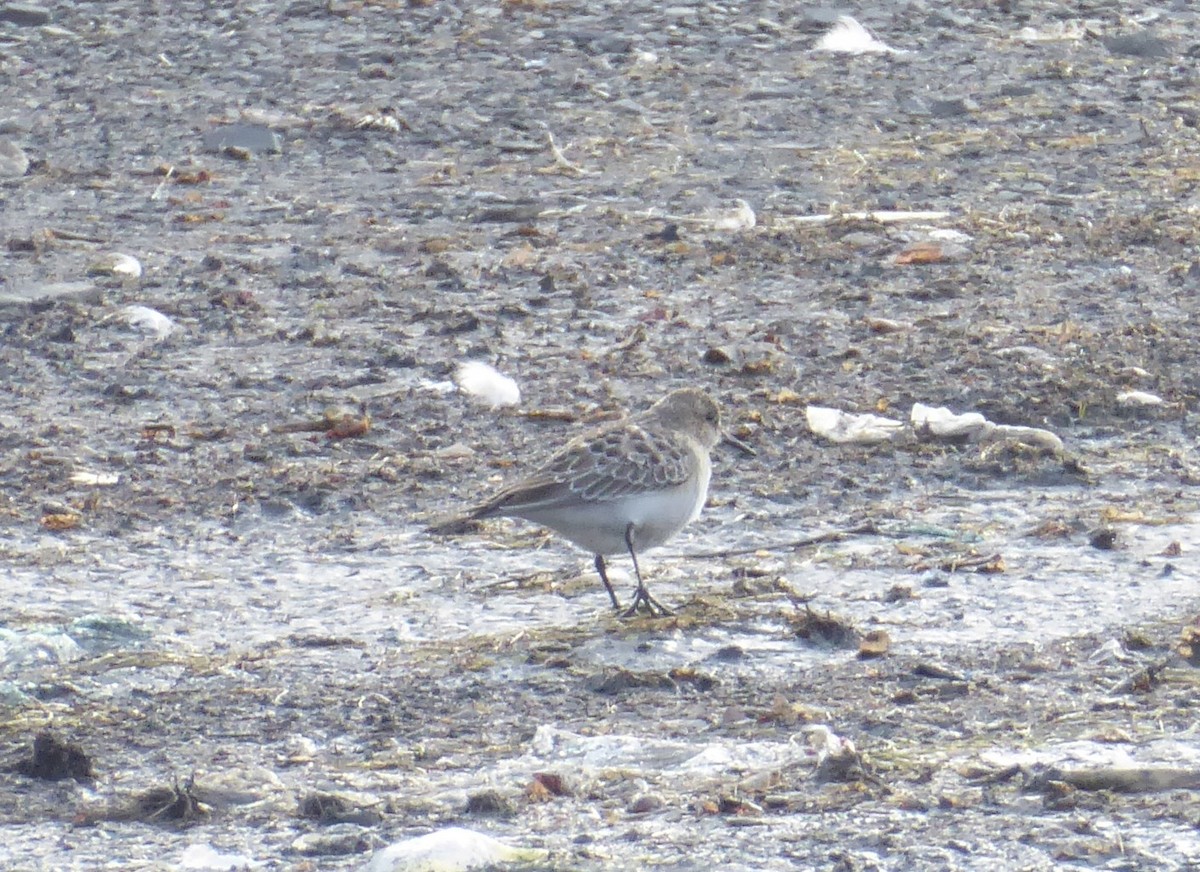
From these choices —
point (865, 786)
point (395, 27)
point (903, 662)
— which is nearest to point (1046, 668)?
point (903, 662)

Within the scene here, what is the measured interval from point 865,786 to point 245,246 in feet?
18.5

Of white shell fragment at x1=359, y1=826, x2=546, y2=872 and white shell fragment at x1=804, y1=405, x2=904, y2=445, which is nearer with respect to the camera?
white shell fragment at x1=359, y1=826, x2=546, y2=872

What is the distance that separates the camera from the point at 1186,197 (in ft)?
32.3

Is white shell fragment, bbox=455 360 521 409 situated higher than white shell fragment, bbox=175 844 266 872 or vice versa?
white shell fragment, bbox=175 844 266 872

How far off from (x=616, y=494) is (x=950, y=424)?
69.1 inches

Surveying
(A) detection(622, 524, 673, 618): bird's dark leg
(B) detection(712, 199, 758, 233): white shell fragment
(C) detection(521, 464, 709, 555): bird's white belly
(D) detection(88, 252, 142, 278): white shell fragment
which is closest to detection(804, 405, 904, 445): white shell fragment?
(C) detection(521, 464, 709, 555): bird's white belly

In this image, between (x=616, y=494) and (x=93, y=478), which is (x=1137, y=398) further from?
(x=93, y=478)

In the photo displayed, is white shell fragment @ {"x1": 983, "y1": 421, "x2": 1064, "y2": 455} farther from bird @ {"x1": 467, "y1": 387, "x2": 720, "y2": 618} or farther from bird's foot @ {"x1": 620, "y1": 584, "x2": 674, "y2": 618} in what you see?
bird's foot @ {"x1": 620, "y1": 584, "x2": 674, "y2": 618}

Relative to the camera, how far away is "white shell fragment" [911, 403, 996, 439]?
7.22m

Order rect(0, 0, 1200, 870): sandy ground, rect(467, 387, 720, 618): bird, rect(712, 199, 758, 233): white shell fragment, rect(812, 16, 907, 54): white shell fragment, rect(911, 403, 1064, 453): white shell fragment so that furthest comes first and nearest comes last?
rect(812, 16, 907, 54): white shell fragment, rect(712, 199, 758, 233): white shell fragment, rect(911, 403, 1064, 453): white shell fragment, rect(467, 387, 720, 618): bird, rect(0, 0, 1200, 870): sandy ground

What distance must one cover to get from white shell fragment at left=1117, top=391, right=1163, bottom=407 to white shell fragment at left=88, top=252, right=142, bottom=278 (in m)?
4.08

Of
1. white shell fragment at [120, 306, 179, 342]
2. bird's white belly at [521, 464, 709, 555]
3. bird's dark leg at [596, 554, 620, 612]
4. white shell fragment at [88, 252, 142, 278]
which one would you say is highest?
bird's white belly at [521, 464, 709, 555]

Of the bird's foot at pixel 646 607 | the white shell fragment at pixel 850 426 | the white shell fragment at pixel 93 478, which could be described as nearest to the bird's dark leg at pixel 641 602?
the bird's foot at pixel 646 607

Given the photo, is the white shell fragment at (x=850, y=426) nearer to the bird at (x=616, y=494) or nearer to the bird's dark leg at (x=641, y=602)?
the bird at (x=616, y=494)
